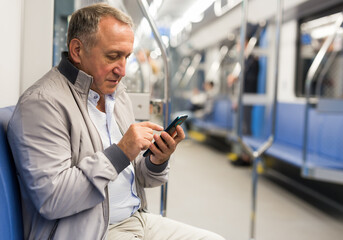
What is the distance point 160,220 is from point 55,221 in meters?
0.58

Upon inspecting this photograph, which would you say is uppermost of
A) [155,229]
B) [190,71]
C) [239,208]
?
[190,71]

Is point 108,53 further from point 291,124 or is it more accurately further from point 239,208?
point 291,124

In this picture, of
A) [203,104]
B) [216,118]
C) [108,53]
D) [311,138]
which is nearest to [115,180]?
[108,53]

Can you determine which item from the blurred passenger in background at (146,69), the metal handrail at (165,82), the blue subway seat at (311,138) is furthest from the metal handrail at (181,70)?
the metal handrail at (165,82)

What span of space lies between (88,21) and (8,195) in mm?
668

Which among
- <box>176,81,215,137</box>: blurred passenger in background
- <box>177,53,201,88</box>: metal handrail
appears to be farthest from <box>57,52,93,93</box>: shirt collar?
<box>177,53,201,88</box>: metal handrail

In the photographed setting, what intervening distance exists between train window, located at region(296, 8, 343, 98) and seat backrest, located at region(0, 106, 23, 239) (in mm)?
4434

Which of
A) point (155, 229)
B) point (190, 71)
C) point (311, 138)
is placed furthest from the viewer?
point (190, 71)

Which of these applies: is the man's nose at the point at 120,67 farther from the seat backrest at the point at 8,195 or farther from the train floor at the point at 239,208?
the train floor at the point at 239,208

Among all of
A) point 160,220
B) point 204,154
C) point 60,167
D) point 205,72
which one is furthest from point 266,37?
point 60,167

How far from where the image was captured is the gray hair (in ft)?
4.50

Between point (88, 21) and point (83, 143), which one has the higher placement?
point (88, 21)

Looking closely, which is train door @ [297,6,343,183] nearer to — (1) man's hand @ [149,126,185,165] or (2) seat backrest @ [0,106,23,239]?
(1) man's hand @ [149,126,185,165]

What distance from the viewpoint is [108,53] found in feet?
4.58
